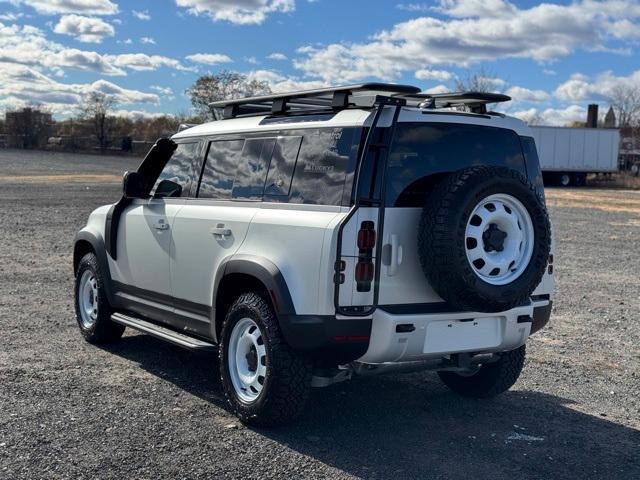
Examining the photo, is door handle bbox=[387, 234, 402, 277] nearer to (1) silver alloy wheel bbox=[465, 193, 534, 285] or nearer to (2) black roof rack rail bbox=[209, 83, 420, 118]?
(1) silver alloy wheel bbox=[465, 193, 534, 285]

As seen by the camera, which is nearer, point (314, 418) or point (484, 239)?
point (484, 239)

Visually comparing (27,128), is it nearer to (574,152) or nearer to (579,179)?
(574,152)

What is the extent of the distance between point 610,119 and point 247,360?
328 ft

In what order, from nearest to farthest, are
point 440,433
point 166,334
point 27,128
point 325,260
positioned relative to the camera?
1. point 325,260
2. point 440,433
3. point 166,334
4. point 27,128

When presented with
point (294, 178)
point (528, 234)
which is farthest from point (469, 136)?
point (294, 178)

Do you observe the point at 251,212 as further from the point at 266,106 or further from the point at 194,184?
the point at 266,106

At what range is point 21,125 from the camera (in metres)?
74.7

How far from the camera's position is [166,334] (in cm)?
605

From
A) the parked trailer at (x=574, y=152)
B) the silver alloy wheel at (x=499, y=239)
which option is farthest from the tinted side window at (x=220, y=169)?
the parked trailer at (x=574, y=152)

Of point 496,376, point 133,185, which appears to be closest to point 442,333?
point 496,376

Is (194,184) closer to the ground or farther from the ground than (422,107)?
closer to the ground

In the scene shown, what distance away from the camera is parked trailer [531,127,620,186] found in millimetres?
50688

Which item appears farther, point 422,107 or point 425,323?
point 422,107

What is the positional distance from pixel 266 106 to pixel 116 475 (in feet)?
11.0
